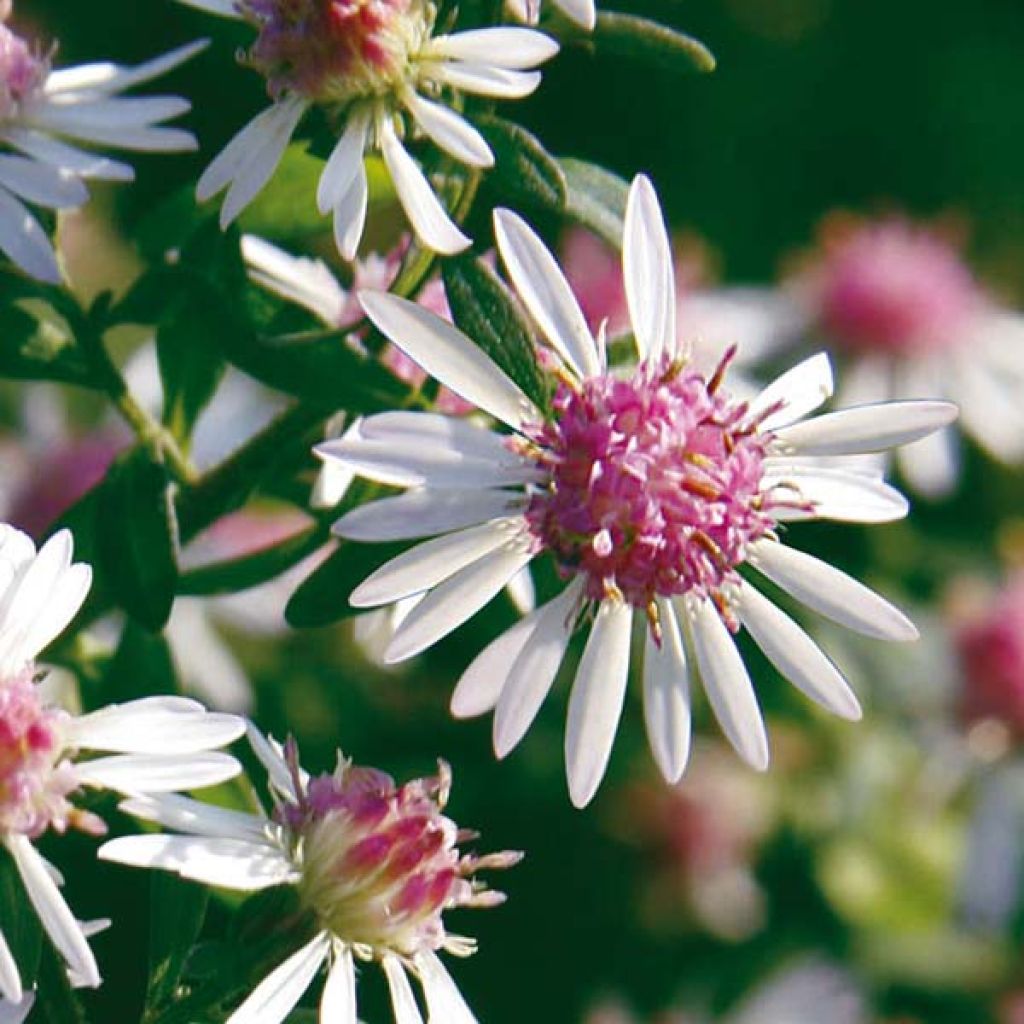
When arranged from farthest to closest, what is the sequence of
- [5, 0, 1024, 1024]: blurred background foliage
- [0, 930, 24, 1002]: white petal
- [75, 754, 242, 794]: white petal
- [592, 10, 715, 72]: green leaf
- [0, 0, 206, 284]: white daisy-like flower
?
[5, 0, 1024, 1024]: blurred background foliage → [592, 10, 715, 72]: green leaf → [0, 0, 206, 284]: white daisy-like flower → [75, 754, 242, 794]: white petal → [0, 930, 24, 1002]: white petal

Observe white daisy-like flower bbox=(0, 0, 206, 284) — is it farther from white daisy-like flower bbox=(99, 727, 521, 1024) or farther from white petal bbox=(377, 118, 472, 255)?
white daisy-like flower bbox=(99, 727, 521, 1024)

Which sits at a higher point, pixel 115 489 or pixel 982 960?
pixel 115 489

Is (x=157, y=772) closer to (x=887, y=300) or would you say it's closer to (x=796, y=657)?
(x=796, y=657)

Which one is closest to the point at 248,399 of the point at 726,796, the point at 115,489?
the point at 726,796

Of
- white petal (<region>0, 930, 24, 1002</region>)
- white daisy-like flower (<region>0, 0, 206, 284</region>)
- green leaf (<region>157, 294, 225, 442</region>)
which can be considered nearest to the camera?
white petal (<region>0, 930, 24, 1002</region>)

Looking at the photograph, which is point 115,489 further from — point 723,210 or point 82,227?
point 723,210

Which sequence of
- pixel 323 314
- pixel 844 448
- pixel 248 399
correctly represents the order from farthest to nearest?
pixel 248 399, pixel 323 314, pixel 844 448

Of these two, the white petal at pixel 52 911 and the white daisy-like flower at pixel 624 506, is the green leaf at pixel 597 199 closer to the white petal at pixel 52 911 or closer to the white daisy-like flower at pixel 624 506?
the white daisy-like flower at pixel 624 506

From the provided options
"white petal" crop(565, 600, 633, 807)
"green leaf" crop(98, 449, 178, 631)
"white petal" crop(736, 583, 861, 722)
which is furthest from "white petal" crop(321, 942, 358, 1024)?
"white petal" crop(736, 583, 861, 722)

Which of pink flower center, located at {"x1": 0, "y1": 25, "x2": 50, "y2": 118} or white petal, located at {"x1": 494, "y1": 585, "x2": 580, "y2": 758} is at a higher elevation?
pink flower center, located at {"x1": 0, "y1": 25, "x2": 50, "y2": 118}
